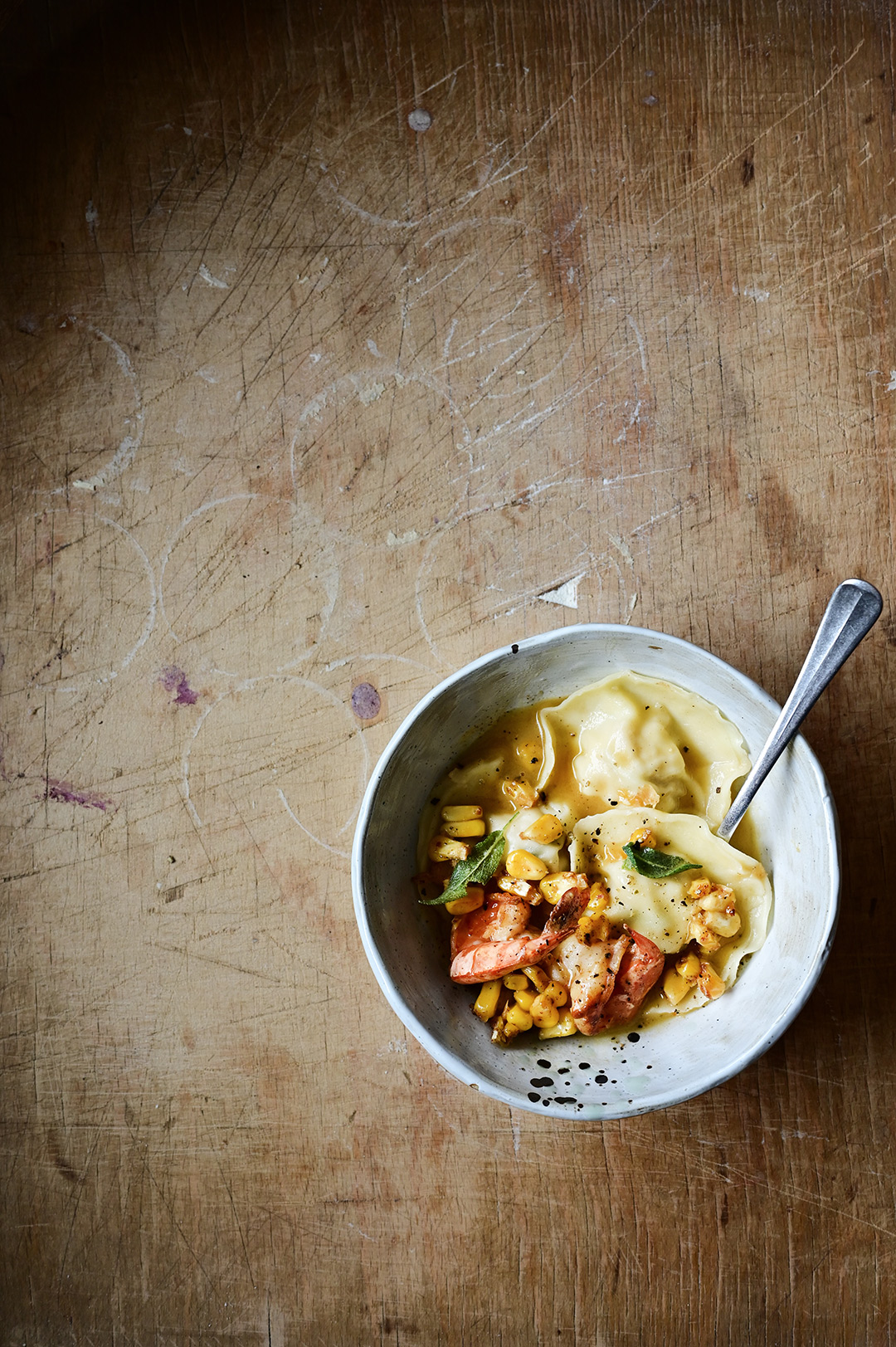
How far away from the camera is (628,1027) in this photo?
1845 mm

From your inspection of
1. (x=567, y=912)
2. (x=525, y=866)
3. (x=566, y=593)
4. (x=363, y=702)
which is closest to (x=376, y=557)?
(x=363, y=702)

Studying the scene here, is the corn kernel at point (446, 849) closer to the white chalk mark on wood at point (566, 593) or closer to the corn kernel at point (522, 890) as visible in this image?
the corn kernel at point (522, 890)

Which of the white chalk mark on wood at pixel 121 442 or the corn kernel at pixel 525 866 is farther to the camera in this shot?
the white chalk mark on wood at pixel 121 442

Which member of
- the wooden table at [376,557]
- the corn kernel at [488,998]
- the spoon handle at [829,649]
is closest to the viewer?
the spoon handle at [829,649]

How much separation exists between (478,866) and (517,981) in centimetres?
24

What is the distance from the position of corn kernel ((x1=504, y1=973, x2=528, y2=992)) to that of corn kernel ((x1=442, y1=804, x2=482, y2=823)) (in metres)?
0.32

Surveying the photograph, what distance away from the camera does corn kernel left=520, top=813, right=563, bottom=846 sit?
183 centimetres

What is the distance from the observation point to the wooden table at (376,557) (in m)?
1.98

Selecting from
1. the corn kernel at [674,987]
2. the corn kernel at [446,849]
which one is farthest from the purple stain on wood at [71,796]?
the corn kernel at [674,987]

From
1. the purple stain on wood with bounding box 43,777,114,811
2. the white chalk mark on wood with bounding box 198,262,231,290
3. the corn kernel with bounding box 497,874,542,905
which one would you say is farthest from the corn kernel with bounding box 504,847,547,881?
the white chalk mark on wood with bounding box 198,262,231,290

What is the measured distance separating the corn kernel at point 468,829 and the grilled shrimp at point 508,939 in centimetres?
14

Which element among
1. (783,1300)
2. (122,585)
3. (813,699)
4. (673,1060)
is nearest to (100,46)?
(122,585)

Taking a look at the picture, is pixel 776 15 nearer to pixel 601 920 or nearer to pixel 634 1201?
pixel 601 920

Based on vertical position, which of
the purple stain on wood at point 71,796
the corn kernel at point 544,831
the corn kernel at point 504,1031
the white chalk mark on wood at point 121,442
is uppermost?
the white chalk mark on wood at point 121,442
